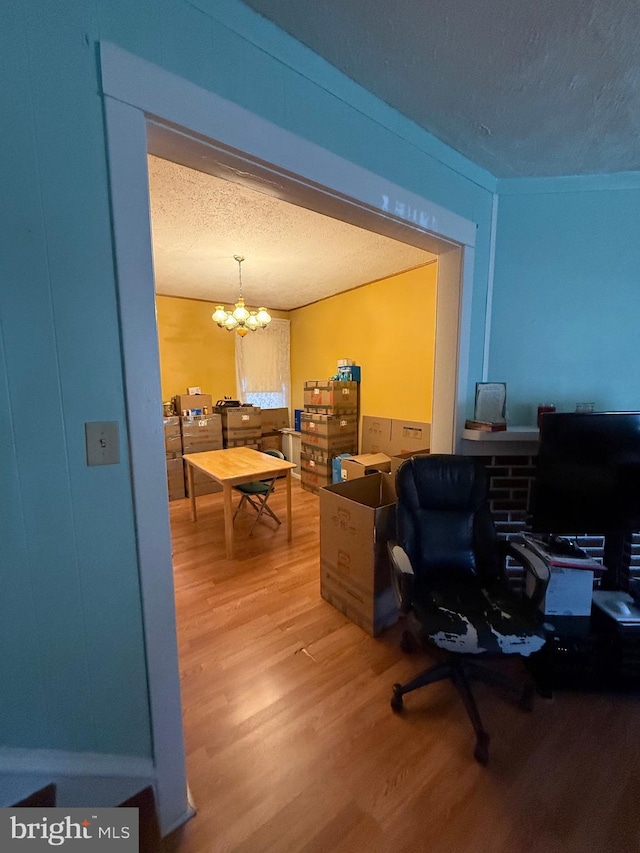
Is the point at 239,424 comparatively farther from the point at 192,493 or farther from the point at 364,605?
the point at 364,605

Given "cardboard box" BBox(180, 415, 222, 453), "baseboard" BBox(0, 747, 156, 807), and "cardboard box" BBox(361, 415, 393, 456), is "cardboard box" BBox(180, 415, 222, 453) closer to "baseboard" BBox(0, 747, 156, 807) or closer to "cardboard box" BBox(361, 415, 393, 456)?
"cardboard box" BBox(361, 415, 393, 456)

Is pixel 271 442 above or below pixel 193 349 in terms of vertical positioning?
below

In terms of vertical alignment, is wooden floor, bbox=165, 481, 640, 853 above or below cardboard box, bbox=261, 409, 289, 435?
below

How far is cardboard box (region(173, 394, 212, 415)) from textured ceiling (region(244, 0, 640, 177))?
384cm

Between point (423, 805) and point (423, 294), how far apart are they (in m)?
3.59

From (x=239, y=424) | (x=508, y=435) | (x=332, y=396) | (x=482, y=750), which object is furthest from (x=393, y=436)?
(x=482, y=750)

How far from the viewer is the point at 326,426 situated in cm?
419

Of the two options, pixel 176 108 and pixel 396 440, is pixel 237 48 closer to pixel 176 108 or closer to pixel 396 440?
pixel 176 108

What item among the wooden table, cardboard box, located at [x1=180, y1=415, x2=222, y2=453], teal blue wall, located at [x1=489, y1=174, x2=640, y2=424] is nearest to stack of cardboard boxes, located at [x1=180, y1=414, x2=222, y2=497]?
cardboard box, located at [x1=180, y1=415, x2=222, y2=453]

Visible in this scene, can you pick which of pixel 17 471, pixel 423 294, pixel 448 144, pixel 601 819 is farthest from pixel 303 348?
pixel 601 819

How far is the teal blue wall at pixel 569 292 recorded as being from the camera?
1.92 meters

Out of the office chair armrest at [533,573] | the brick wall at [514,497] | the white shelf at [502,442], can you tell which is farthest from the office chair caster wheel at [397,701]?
the white shelf at [502,442]

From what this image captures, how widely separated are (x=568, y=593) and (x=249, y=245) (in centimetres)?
328

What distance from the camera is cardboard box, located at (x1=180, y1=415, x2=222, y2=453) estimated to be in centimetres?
432
